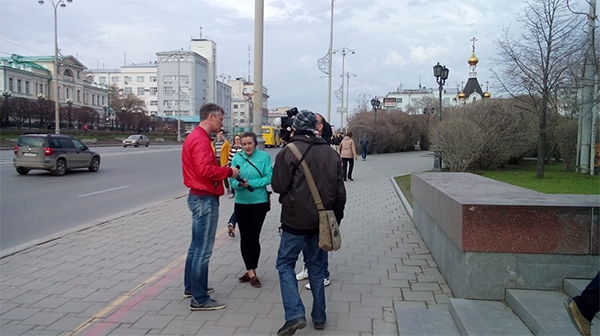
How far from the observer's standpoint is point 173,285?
5406 mm

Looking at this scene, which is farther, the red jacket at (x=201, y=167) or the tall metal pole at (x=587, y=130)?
the tall metal pole at (x=587, y=130)

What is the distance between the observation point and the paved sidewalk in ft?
14.1

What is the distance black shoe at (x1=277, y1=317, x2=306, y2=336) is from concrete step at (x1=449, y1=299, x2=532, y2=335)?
52.5 inches

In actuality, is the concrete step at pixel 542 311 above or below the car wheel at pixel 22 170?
above

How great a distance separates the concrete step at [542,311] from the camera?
3.45m

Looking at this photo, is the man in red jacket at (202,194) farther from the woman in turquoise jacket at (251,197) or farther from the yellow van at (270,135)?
the yellow van at (270,135)

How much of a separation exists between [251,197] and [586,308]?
11.1 feet

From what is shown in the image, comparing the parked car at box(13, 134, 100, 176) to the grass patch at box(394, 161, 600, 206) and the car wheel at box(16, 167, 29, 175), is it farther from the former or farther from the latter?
the grass patch at box(394, 161, 600, 206)

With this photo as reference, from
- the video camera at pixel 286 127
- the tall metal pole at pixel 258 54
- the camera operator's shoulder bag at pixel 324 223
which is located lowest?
the camera operator's shoulder bag at pixel 324 223

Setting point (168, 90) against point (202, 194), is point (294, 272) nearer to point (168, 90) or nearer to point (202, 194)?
point (202, 194)

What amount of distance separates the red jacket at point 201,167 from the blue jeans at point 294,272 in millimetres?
874

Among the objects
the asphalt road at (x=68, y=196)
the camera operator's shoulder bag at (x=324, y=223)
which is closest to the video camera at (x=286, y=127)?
the camera operator's shoulder bag at (x=324, y=223)

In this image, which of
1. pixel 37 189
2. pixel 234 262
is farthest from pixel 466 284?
pixel 37 189

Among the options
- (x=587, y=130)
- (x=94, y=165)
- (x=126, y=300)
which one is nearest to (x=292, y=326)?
(x=126, y=300)
